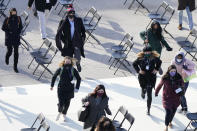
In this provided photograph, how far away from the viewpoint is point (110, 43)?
18938 millimetres

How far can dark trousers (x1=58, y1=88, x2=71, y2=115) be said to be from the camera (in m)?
13.8

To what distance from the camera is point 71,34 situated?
16047 mm

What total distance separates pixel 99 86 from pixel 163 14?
8.40m

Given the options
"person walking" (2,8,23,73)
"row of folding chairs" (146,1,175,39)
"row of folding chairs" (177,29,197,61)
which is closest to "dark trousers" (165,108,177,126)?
"row of folding chairs" (177,29,197,61)

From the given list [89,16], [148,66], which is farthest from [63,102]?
[89,16]

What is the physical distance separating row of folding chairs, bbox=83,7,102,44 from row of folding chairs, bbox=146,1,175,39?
174 centimetres

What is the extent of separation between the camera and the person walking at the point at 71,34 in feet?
52.2

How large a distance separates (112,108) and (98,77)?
77.8 inches

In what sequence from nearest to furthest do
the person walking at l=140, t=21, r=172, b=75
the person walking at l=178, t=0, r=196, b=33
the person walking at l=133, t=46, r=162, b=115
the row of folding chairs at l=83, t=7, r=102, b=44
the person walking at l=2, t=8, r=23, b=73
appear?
the person walking at l=133, t=46, r=162, b=115, the person walking at l=140, t=21, r=172, b=75, the person walking at l=2, t=8, r=23, b=73, the row of folding chairs at l=83, t=7, r=102, b=44, the person walking at l=178, t=0, r=196, b=33

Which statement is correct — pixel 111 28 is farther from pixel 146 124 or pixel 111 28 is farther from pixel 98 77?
pixel 146 124

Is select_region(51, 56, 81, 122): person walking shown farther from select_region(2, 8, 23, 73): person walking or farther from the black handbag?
select_region(2, 8, 23, 73): person walking

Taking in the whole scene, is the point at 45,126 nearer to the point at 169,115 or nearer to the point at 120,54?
the point at 169,115

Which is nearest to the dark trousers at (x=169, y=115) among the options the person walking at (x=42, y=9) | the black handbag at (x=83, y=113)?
the black handbag at (x=83, y=113)

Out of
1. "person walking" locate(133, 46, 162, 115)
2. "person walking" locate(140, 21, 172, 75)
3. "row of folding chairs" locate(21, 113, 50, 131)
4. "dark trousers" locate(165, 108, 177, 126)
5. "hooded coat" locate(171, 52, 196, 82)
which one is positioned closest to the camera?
"row of folding chairs" locate(21, 113, 50, 131)
